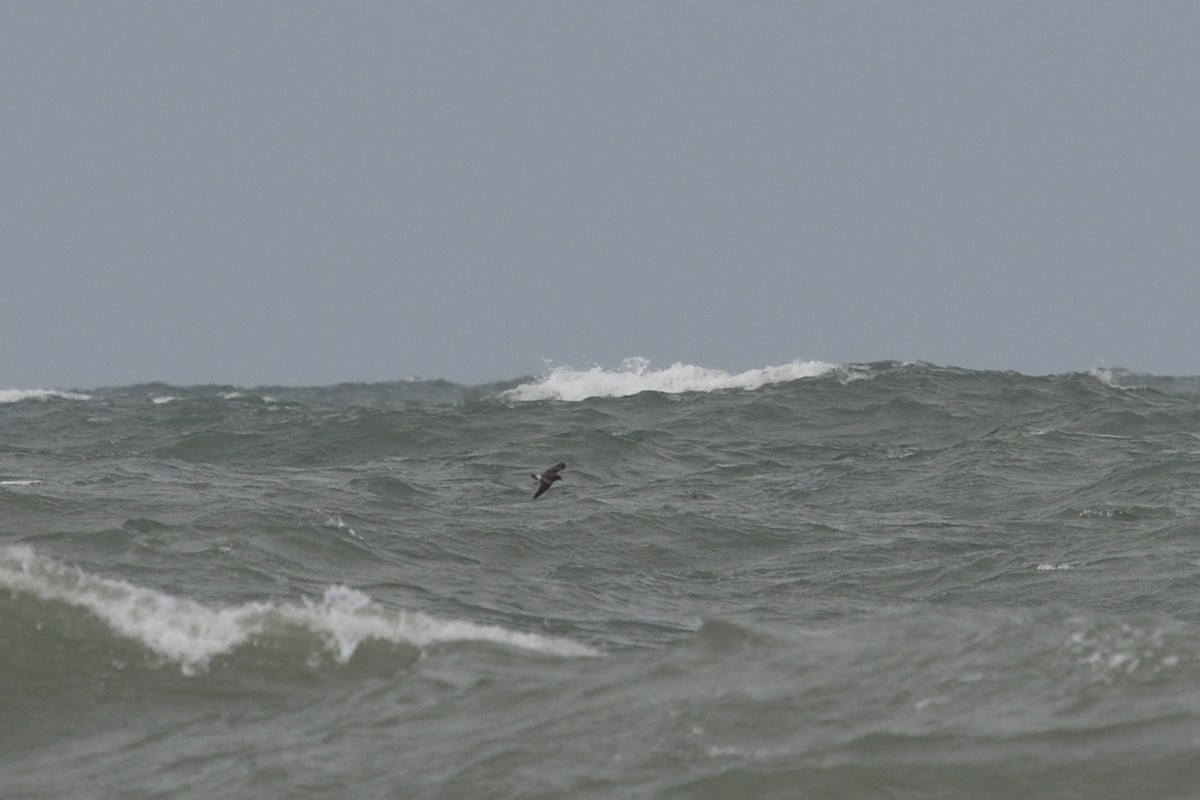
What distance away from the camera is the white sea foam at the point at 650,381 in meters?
34.0

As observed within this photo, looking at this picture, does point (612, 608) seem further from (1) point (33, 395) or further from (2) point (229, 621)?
(1) point (33, 395)

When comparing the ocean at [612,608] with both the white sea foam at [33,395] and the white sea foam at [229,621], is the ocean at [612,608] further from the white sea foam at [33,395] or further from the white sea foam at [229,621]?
the white sea foam at [33,395]

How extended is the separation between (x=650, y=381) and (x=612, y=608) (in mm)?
22964

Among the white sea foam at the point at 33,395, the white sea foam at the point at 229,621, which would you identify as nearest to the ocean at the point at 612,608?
the white sea foam at the point at 229,621

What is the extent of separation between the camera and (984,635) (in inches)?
365

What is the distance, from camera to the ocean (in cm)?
789

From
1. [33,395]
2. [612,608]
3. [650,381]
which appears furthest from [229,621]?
[33,395]

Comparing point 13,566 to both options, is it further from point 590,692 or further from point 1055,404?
point 1055,404

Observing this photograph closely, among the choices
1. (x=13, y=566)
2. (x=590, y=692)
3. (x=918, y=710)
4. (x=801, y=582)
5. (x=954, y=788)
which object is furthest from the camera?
(x=801, y=582)

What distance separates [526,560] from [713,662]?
20.9 feet

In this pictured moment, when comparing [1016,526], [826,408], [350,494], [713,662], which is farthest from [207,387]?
[713,662]

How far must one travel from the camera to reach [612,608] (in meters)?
13.4

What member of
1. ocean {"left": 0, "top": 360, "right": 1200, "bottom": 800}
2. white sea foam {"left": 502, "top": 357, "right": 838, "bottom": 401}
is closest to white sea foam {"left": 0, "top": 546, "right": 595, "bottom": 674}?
ocean {"left": 0, "top": 360, "right": 1200, "bottom": 800}

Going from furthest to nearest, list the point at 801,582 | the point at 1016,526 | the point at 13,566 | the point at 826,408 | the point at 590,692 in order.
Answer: the point at 826,408
the point at 1016,526
the point at 801,582
the point at 13,566
the point at 590,692
